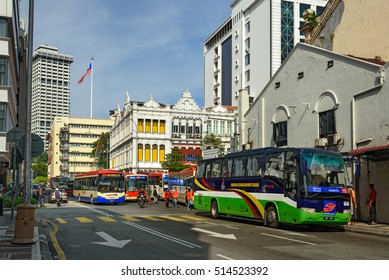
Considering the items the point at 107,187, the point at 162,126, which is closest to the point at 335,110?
the point at 107,187

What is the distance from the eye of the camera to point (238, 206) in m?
23.4

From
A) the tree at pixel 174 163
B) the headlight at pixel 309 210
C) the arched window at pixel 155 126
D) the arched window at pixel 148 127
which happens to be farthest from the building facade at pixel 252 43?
the headlight at pixel 309 210

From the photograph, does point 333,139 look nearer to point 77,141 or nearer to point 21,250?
point 21,250

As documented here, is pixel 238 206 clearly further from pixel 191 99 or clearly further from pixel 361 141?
pixel 191 99

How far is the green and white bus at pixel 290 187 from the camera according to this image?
Answer: 61.1 feet

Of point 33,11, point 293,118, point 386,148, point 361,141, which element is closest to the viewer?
point 33,11

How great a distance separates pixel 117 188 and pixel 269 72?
51.0m

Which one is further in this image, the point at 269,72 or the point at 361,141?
the point at 269,72

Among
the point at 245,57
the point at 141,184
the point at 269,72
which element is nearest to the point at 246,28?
the point at 245,57

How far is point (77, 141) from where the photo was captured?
150m

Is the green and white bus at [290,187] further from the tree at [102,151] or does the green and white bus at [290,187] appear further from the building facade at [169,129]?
the tree at [102,151]

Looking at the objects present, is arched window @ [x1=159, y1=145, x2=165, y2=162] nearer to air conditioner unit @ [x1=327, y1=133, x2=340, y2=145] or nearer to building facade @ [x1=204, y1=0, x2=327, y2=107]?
building facade @ [x1=204, y1=0, x2=327, y2=107]

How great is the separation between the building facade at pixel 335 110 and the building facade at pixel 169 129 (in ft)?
158

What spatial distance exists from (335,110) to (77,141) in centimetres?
13195
